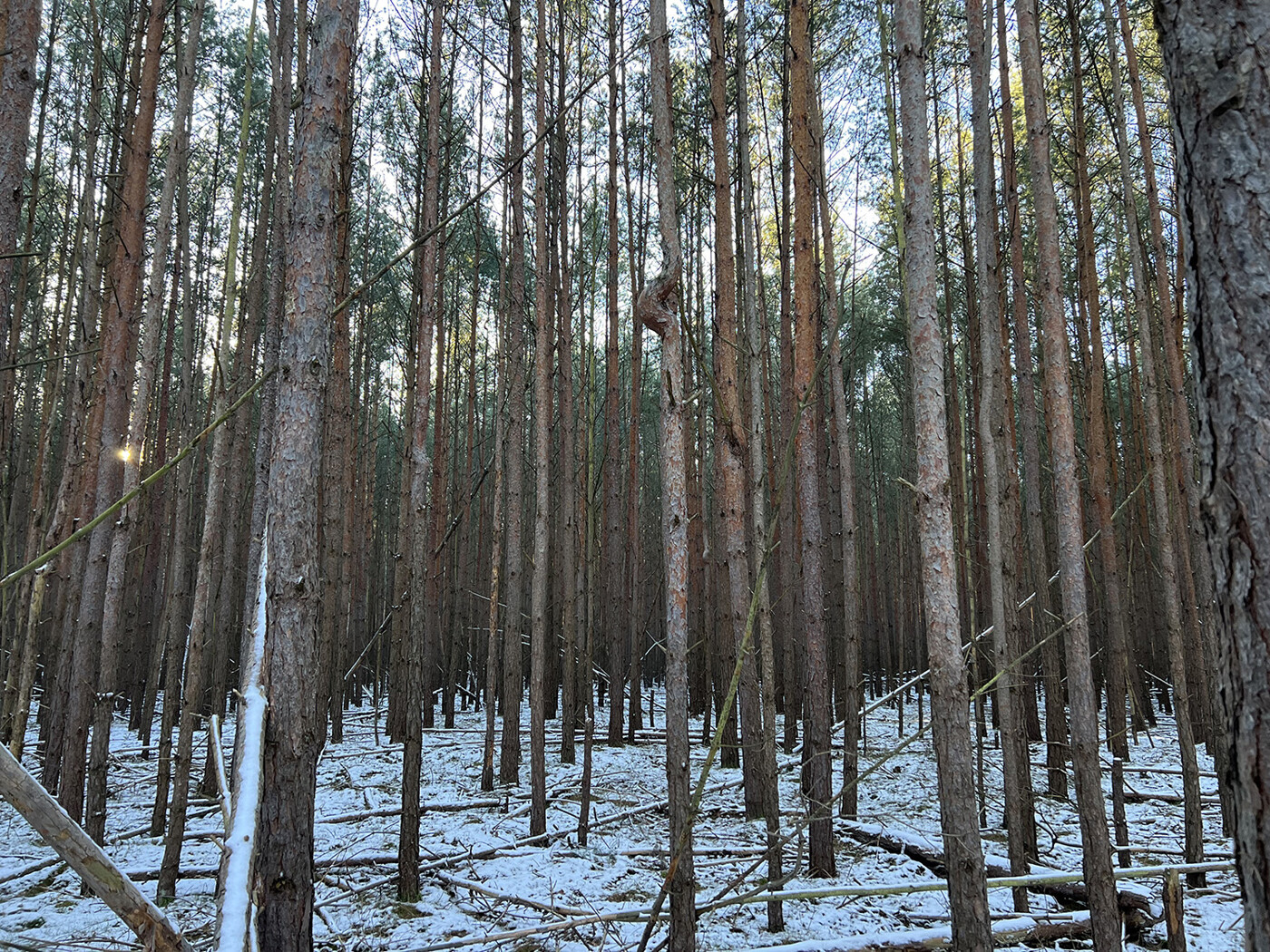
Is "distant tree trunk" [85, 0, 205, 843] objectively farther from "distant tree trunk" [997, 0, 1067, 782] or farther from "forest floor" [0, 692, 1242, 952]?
"distant tree trunk" [997, 0, 1067, 782]

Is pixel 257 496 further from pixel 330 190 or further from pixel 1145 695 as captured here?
pixel 1145 695

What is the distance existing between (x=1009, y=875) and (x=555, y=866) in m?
2.76

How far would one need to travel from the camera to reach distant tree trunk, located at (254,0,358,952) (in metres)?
2.32

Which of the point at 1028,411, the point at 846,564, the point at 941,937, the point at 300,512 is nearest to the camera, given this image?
the point at 300,512

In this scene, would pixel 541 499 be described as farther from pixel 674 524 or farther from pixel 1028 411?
pixel 1028 411

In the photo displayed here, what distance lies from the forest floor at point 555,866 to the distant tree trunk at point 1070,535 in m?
0.78

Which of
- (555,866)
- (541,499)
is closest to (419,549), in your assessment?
(541,499)

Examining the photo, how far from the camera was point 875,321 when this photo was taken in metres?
14.9

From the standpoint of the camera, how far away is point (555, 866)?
470 cm

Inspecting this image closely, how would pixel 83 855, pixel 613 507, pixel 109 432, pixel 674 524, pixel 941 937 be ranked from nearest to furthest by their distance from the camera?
pixel 83 855, pixel 674 524, pixel 941 937, pixel 109 432, pixel 613 507

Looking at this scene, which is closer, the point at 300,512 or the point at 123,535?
the point at 300,512

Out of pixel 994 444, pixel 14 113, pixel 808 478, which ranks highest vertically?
pixel 14 113

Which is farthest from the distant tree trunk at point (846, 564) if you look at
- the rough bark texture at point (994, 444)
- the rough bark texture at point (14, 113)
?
the rough bark texture at point (14, 113)

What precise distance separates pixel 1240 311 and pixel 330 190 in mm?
2632
